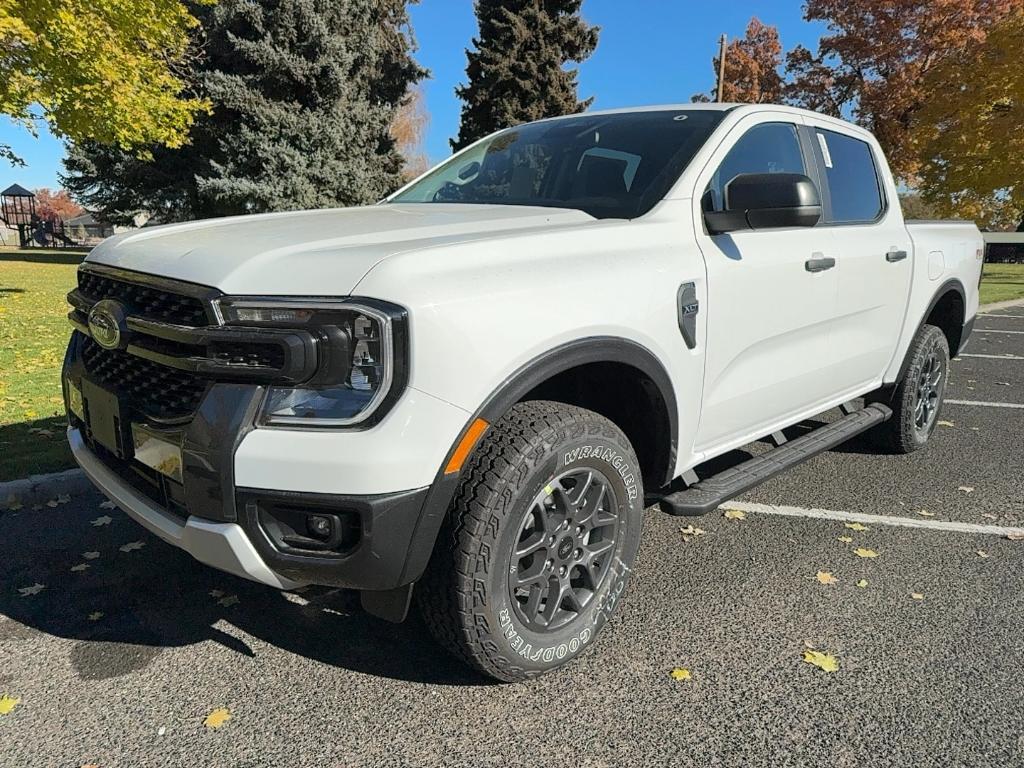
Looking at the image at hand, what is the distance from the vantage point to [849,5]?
3134cm

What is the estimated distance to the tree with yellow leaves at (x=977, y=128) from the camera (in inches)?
729

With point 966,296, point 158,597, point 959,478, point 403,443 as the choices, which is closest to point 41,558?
point 158,597

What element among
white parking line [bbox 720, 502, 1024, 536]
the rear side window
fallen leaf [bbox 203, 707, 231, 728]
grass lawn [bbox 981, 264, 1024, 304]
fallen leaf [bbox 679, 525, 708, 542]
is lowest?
grass lawn [bbox 981, 264, 1024, 304]

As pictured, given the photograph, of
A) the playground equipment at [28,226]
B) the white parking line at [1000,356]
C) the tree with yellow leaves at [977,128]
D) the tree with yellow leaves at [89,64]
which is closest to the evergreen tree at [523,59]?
the tree with yellow leaves at [977,128]

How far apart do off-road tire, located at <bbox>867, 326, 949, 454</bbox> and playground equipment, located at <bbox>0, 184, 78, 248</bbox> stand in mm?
47254

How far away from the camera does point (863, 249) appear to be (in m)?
3.80

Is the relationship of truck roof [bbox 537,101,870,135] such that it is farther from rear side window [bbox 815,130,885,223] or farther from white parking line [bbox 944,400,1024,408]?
white parking line [bbox 944,400,1024,408]

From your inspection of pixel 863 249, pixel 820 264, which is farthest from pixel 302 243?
pixel 863 249

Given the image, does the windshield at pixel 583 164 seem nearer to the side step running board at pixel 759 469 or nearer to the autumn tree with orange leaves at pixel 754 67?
the side step running board at pixel 759 469

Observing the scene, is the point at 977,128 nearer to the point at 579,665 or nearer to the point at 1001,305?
the point at 1001,305

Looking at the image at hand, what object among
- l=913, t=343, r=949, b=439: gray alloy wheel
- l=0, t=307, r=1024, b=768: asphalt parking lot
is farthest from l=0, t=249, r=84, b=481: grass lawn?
l=913, t=343, r=949, b=439: gray alloy wheel

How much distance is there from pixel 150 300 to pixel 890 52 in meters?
35.0

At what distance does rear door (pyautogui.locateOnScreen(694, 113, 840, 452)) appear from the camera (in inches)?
114

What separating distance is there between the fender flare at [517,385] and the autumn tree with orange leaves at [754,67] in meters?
36.8
